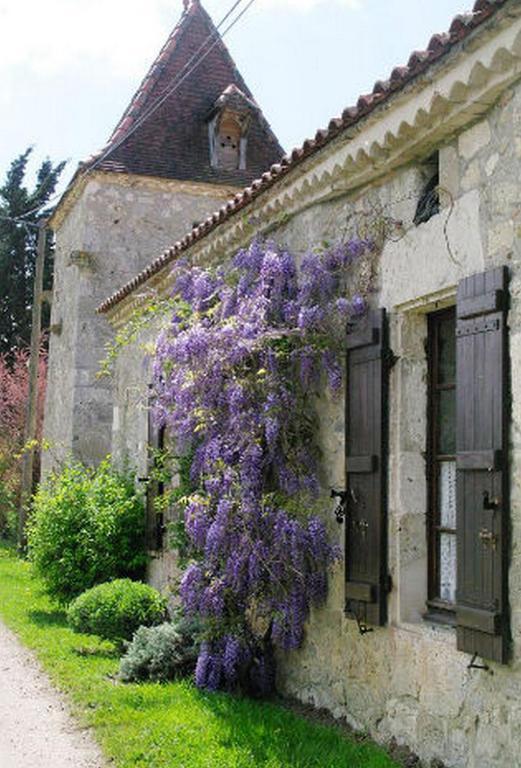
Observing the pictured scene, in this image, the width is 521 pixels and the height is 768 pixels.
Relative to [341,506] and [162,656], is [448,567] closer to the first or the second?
[341,506]

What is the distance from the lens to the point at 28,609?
10.9m

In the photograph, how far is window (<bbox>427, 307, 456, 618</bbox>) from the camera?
17.6 ft

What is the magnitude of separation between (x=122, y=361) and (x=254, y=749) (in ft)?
25.0

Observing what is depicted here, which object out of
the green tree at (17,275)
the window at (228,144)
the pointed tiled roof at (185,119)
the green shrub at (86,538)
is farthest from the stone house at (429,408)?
the green tree at (17,275)

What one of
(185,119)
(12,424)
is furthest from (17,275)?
(185,119)

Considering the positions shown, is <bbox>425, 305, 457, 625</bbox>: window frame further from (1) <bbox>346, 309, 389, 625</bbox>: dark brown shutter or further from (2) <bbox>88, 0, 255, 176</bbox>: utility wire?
(2) <bbox>88, 0, 255, 176</bbox>: utility wire

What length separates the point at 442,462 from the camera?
5.49m

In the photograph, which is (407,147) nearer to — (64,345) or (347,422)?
(347,422)

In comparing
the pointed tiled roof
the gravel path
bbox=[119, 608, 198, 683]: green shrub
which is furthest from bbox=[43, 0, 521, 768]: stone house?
the pointed tiled roof

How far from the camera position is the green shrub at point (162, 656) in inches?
276

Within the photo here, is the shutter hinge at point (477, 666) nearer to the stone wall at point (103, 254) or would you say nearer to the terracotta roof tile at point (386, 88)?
the terracotta roof tile at point (386, 88)

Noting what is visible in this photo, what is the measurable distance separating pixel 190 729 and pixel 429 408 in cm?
235

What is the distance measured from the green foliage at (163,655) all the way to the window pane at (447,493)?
7.61 ft

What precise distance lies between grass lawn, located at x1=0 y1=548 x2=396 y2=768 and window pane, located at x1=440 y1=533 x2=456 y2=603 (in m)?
0.93
